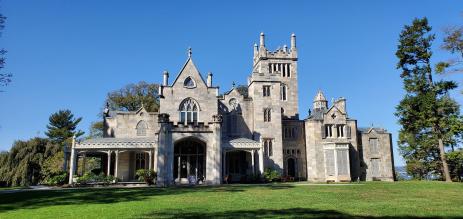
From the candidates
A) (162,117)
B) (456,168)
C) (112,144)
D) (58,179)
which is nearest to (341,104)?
(456,168)

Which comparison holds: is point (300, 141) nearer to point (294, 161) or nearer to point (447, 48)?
point (294, 161)

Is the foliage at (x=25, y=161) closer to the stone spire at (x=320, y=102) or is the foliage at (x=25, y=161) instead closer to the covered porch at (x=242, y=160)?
the covered porch at (x=242, y=160)

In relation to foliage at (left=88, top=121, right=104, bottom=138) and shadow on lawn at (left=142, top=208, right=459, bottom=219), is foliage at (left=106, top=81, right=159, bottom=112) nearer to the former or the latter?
foliage at (left=88, top=121, right=104, bottom=138)

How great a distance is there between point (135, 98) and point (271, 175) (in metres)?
29.5

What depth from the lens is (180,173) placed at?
35.0 meters

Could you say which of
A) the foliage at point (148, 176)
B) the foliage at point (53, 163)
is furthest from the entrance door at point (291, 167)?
the foliage at point (53, 163)

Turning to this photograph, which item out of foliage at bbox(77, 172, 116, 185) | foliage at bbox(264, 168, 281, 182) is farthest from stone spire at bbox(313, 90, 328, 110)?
foliage at bbox(77, 172, 116, 185)

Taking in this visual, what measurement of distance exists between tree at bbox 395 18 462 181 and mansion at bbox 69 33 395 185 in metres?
4.34

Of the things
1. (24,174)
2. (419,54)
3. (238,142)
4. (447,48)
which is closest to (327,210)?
(447,48)

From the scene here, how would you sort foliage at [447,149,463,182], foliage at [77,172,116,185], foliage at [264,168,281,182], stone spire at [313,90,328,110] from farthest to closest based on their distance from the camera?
stone spire at [313,90,328,110] < foliage at [447,149,463,182] < foliage at [264,168,281,182] < foliage at [77,172,116,185]

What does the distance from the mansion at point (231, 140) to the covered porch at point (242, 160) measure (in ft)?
0.30

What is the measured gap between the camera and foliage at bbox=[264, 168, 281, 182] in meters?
35.5

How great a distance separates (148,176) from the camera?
31.8m

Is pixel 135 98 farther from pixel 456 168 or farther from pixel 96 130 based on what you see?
pixel 456 168
